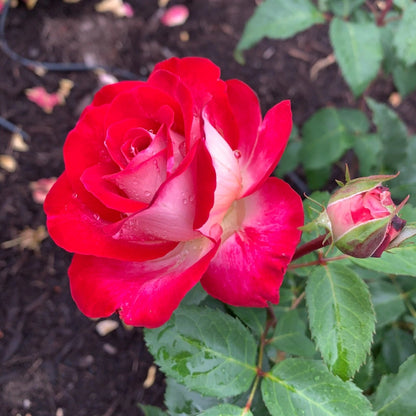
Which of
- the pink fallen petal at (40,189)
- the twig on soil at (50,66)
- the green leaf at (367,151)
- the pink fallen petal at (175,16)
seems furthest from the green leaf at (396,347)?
the pink fallen petal at (175,16)

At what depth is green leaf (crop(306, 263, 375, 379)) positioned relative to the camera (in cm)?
58

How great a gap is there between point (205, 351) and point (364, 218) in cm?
32

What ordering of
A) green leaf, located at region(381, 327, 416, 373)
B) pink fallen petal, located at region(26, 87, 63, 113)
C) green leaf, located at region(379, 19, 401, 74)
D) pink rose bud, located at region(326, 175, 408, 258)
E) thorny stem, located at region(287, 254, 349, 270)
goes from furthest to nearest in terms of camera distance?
pink fallen petal, located at region(26, 87, 63, 113) → green leaf, located at region(379, 19, 401, 74) → green leaf, located at region(381, 327, 416, 373) → thorny stem, located at region(287, 254, 349, 270) → pink rose bud, located at region(326, 175, 408, 258)

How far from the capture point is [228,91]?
1.90 feet

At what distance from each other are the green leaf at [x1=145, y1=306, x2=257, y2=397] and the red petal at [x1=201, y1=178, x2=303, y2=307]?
13 centimetres

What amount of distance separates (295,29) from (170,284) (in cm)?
84

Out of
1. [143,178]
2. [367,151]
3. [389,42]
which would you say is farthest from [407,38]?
[143,178]

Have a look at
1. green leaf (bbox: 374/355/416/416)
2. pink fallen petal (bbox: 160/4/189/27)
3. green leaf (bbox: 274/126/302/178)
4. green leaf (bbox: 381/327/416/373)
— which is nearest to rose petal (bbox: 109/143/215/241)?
green leaf (bbox: 374/355/416/416)

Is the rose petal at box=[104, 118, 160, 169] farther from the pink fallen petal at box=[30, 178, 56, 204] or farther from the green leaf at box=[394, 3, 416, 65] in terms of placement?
the pink fallen petal at box=[30, 178, 56, 204]

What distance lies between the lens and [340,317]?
599 millimetres

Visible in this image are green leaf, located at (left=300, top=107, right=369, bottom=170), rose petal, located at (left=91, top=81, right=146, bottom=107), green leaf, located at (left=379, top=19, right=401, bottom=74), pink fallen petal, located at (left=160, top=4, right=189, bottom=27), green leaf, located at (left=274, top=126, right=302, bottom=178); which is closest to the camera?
rose petal, located at (left=91, top=81, right=146, bottom=107)

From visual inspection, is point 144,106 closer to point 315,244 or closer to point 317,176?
point 315,244

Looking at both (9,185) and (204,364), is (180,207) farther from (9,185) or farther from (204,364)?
(9,185)

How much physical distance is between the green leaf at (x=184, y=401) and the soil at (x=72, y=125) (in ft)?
1.84
